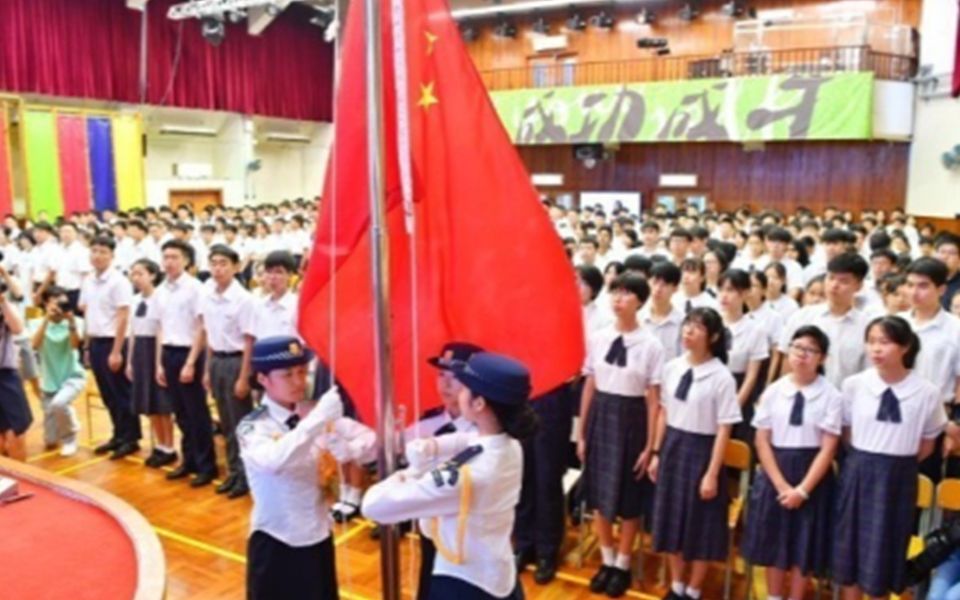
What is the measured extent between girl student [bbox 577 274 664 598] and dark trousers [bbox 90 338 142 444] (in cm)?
341

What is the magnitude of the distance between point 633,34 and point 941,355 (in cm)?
1533

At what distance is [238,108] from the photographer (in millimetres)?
17703

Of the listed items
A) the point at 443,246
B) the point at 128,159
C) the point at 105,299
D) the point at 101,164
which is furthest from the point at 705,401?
the point at 128,159

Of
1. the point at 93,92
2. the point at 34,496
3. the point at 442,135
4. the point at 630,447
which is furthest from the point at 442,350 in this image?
the point at 93,92

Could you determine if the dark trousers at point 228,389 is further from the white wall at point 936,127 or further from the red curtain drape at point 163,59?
the white wall at point 936,127

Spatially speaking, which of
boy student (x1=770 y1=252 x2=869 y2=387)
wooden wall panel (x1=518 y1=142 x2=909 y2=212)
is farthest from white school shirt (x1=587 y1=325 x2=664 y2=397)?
wooden wall panel (x1=518 y1=142 x2=909 y2=212)

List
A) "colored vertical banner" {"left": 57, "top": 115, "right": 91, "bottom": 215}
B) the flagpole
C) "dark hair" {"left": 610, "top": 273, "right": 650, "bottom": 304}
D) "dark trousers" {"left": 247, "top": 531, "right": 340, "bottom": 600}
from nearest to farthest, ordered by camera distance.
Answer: the flagpole < "dark trousers" {"left": 247, "top": 531, "right": 340, "bottom": 600} < "dark hair" {"left": 610, "top": 273, "right": 650, "bottom": 304} < "colored vertical banner" {"left": 57, "top": 115, "right": 91, "bottom": 215}

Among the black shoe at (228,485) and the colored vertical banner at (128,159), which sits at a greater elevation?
the colored vertical banner at (128,159)

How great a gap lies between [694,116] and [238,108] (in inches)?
391

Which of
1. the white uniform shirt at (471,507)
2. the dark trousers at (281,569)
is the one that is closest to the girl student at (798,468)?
the white uniform shirt at (471,507)

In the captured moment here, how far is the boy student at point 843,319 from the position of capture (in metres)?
4.14

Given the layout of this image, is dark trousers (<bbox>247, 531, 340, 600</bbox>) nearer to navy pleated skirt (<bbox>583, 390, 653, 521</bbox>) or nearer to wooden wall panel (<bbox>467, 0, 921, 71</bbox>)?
navy pleated skirt (<bbox>583, 390, 653, 521</bbox>)

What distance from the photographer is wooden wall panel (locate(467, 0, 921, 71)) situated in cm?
1591

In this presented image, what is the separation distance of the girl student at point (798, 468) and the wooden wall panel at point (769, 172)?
510 inches
